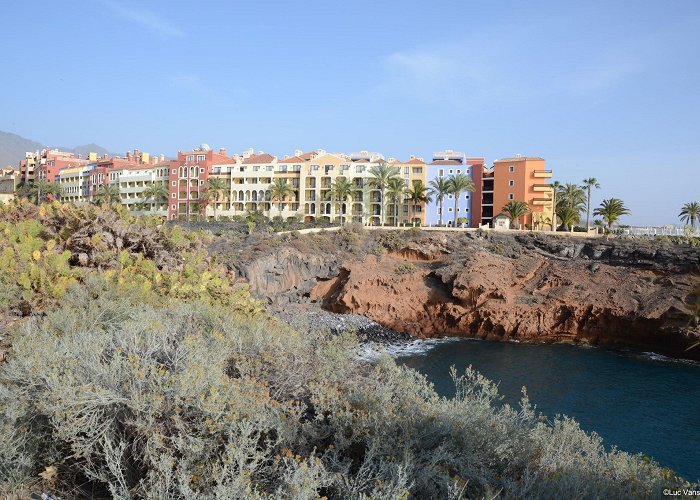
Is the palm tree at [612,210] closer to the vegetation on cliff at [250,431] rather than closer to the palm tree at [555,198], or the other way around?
the palm tree at [555,198]

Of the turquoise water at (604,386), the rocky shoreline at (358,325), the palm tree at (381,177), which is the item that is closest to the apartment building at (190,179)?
the palm tree at (381,177)

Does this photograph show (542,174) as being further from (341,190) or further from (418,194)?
(341,190)

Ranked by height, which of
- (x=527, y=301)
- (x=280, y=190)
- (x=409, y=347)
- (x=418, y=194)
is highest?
(x=280, y=190)

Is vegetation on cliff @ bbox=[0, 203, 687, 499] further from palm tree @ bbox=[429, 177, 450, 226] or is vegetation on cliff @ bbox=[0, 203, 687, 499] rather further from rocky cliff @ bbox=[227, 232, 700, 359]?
palm tree @ bbox=[429, 177, 450, 226]

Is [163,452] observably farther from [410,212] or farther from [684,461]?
[410,212]

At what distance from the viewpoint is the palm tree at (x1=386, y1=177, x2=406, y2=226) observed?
57656 millimetres

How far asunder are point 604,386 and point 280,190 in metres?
47.6

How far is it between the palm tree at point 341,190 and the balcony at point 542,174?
20982mm

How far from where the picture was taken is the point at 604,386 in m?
23.0

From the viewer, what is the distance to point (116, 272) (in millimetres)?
12891

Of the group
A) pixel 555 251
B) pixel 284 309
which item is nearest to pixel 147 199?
pixel 284 309

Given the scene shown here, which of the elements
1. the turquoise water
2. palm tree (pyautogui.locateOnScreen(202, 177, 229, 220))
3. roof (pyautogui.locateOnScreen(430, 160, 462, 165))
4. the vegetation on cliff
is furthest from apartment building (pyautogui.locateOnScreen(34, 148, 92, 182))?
the vegetation on cliff

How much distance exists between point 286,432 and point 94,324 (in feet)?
17.5

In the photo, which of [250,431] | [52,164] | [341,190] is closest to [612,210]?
[341,190]
